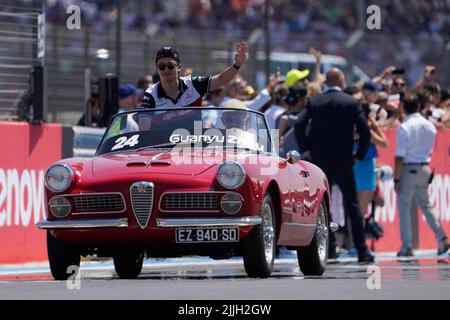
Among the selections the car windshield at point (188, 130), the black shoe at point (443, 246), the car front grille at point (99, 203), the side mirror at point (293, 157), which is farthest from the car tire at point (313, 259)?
the black shoe at point (443, 246)

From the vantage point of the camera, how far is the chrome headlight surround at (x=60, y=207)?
12164 millimetres

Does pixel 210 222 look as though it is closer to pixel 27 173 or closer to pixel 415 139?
pixel 27 173

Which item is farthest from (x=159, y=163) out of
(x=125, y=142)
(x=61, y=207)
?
(x=125, y=142)

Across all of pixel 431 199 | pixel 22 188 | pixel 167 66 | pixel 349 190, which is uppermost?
pixel 167 66

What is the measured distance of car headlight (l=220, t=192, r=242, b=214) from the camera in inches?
469

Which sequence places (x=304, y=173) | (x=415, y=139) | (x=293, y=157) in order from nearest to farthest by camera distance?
(x=293, y=157) < (x=304, y=173) < (x=415, y=139)

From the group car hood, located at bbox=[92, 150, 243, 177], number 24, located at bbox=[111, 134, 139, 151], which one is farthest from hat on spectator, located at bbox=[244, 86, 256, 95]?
car hood, located at bbox=[92, 150, 243, 177]

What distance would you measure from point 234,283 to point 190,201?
0.87 meters

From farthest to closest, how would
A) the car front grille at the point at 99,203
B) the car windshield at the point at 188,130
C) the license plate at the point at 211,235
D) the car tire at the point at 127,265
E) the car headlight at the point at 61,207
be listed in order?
the car tire at the point at 127,265
the car windshield at the point at 188,130
the car headlight at the point at 61,207
the car front grille at the point at 99,203
the license plate at the point at 211,235

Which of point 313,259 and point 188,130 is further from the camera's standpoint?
point 313,259

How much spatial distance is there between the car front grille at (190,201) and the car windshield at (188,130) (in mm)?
1059

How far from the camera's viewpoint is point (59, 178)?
12188 mm

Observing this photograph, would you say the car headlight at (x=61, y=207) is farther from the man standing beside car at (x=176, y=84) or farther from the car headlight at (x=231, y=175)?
the man standing beside car at (x=176, y=84)

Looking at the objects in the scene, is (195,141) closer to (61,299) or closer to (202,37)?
(61,299)
